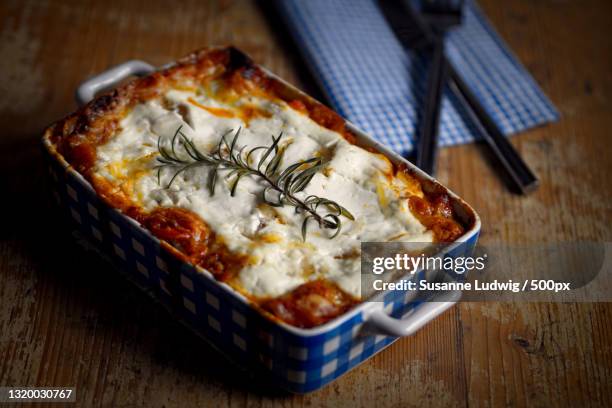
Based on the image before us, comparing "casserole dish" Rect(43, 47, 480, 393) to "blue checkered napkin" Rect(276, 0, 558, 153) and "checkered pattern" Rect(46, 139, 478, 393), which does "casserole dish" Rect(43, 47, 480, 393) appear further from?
"blue checkered napkin" Rect(276, 0, 558, 153)

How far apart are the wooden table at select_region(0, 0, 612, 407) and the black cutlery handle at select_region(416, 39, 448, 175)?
0.31 ft

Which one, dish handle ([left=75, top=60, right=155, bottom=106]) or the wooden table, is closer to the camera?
the wooden table

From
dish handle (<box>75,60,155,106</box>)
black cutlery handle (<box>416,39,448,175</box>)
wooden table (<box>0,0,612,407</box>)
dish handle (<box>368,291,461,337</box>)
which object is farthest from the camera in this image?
black cutlery handle (<box>416,39,448,175</box>)

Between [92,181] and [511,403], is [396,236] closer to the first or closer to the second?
[511,403]

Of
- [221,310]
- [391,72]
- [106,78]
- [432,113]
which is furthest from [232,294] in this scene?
[391,72]

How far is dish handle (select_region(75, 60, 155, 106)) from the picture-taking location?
88.6 inches

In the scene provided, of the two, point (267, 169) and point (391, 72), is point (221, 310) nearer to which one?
point (267, 169)

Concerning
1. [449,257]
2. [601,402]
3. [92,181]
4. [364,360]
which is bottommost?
[601,402]

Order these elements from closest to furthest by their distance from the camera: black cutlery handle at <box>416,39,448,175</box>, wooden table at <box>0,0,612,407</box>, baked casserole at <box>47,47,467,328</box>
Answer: baked casserole at <box>47,47,467,328</box>, wooden table at <box>0,0,612,407</box>, black cutlery handle at <box>416,39,448,175</box>

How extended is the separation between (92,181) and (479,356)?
1.09 meters

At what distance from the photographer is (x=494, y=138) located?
102 inches

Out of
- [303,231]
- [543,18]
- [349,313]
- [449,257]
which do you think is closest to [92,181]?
[303,231]

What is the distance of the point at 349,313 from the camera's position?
5.47ft

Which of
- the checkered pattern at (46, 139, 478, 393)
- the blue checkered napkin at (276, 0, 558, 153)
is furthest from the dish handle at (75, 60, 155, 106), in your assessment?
the blue checkered napkin at (276, 0, 558, 153)
